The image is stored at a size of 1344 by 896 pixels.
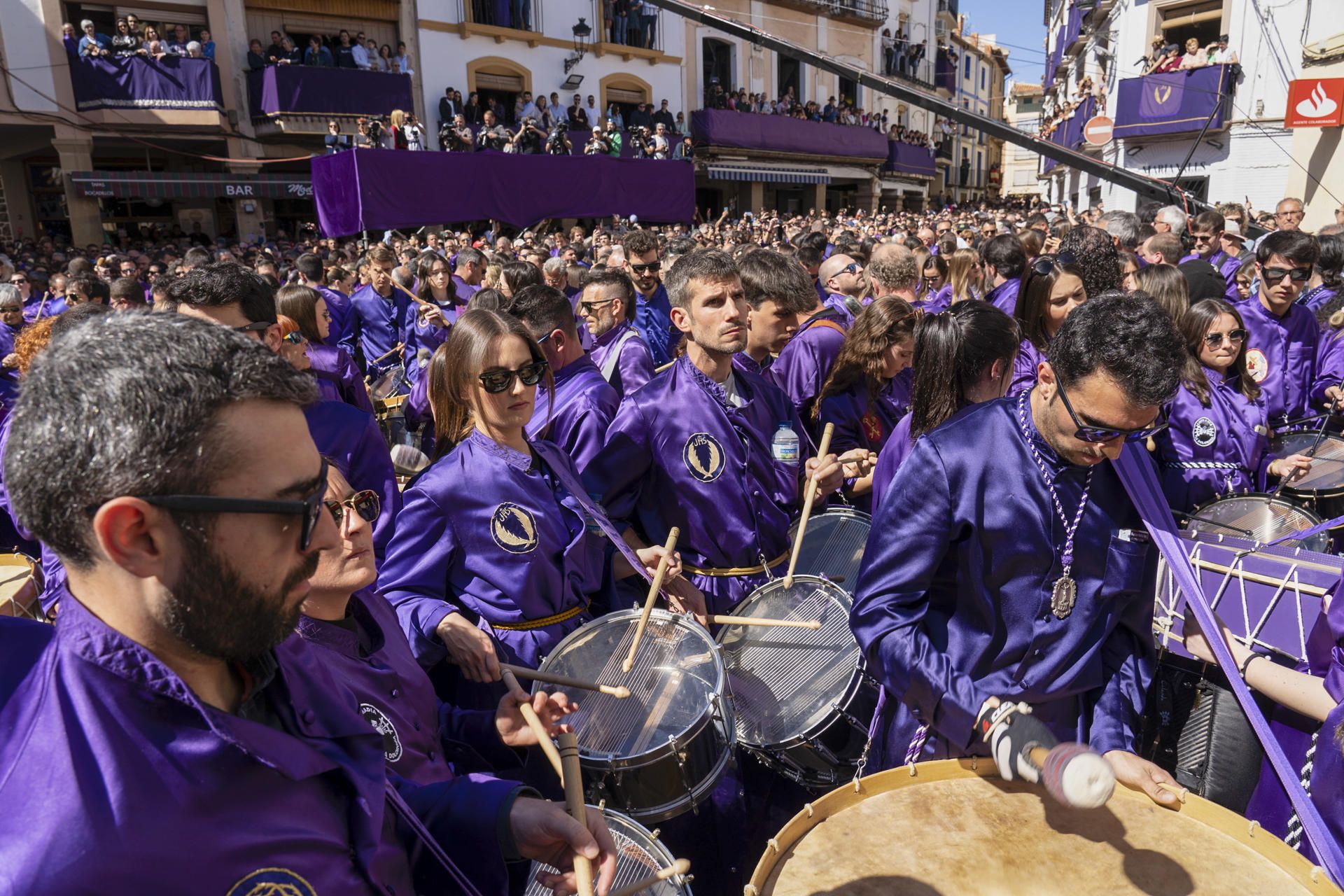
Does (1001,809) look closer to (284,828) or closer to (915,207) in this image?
(284,828)

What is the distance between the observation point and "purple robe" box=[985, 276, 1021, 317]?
640 centimetres

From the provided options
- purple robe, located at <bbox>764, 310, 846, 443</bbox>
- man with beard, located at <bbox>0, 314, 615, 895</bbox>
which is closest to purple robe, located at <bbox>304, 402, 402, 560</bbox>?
purple robe, located at <bbox>764, 310, 846, 443</bbox>

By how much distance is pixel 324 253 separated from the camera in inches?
595

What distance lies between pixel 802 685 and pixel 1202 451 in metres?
2.84

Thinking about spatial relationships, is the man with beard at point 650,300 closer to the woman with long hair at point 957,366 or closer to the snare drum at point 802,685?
the woman with long hair at point 957,366

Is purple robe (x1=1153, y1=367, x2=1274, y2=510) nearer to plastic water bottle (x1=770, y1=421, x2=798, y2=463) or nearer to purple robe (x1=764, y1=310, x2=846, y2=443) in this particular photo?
purple robe (x1=764, y1=310, x2=846, y2=443)

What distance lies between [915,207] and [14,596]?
160ft

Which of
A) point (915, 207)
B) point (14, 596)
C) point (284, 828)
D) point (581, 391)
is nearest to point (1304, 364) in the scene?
point (581, 391)

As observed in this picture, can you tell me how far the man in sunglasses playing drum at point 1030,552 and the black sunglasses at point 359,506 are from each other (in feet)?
4.59

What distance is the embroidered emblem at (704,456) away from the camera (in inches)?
145

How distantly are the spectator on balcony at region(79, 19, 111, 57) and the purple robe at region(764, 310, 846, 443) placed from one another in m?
24.0

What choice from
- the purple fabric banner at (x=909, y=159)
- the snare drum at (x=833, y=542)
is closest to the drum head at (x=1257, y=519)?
the snare drum at (x=833, y=542)

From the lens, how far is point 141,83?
2216 cm

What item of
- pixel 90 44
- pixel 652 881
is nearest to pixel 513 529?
pixel 652 881
